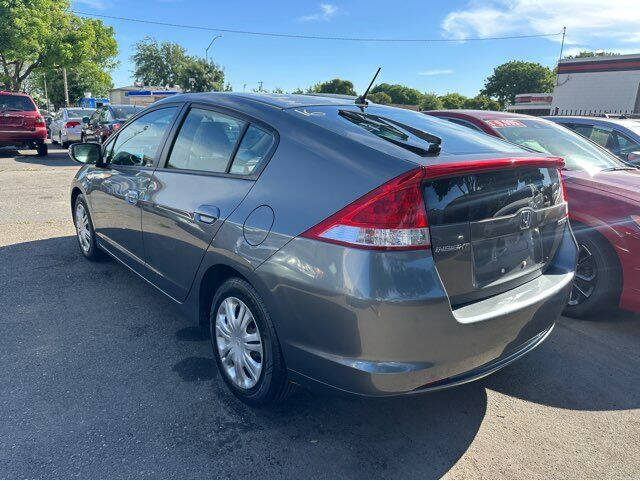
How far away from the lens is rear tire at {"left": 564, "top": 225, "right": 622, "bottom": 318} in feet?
12.0

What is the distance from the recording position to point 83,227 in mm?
4902

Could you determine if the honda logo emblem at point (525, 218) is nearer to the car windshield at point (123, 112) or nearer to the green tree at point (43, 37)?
the car windshield at point (123, 112)

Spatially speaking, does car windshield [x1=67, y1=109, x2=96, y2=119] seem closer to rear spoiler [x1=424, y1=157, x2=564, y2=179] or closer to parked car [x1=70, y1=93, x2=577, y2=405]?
parked car [x1=70, y1=93, x2=577, y2=405]

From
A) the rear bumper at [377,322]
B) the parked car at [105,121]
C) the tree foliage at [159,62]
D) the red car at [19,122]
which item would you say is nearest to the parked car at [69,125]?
the parked car at [105,121]

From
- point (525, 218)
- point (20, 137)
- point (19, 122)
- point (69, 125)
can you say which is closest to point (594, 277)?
point (525, 218)

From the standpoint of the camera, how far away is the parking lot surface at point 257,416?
2256 mm

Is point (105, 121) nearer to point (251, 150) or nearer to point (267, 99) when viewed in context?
point (267, 99)

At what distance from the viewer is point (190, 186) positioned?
9.55ft

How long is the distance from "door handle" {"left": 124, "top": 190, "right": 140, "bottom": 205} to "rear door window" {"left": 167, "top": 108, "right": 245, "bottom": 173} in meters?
0.44

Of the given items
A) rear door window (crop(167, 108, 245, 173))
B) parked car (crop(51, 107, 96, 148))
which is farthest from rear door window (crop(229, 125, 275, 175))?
parked car (crop(51, 107, 96, 148))

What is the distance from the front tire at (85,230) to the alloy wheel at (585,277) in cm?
440

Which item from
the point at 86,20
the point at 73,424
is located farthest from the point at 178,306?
the point at 86,20

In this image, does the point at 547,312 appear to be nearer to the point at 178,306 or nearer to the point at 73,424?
the point at 178,306

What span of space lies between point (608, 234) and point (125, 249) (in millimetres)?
3817
